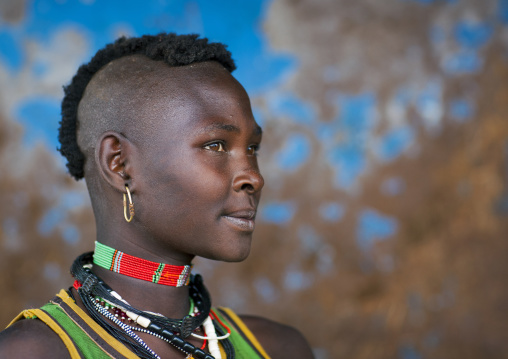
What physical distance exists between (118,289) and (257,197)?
480 millimetres

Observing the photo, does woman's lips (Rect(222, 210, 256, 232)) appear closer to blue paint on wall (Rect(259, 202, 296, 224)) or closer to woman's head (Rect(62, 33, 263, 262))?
woman's head (Rect(62, 33, 263, 262))

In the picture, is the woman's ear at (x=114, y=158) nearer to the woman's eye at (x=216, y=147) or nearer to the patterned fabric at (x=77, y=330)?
the woman's eye at (x=216, y=147)

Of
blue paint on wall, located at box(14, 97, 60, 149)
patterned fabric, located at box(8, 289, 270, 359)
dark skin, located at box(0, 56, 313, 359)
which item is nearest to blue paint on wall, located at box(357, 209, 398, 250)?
blue paint on wall, located at box(14, 97, 60, 149)

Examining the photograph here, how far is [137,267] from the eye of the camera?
67.8 inches

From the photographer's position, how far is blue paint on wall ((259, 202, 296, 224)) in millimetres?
4426

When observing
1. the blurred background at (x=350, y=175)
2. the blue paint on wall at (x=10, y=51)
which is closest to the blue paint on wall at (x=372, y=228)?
the blurred background at (x=350, y=175)

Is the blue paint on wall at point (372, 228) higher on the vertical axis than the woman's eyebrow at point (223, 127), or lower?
higher

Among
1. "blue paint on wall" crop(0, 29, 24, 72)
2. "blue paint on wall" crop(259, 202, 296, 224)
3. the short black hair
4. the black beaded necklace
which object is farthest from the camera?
"blue paint on wall" crop(259, 202, 296, 224)

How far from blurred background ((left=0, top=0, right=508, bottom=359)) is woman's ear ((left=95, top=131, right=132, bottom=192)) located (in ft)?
8.55

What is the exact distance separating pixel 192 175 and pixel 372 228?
3.03 meters

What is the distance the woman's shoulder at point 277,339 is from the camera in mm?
2059

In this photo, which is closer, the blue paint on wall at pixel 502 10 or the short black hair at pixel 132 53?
the short black hair at pixel 132 53

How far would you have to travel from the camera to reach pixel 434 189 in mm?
4469

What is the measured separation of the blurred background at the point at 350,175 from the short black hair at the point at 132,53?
2.34m
